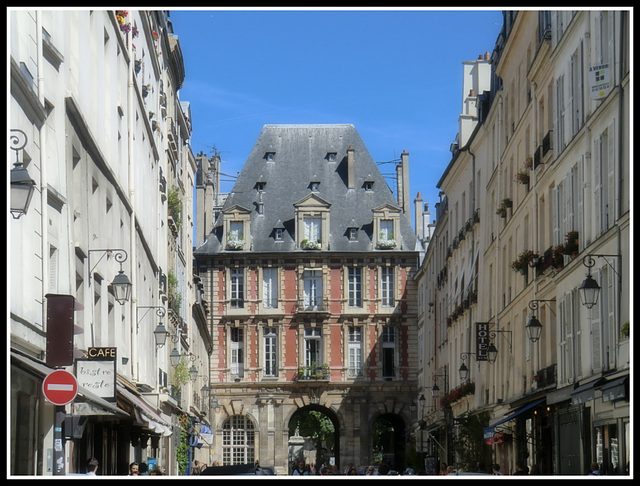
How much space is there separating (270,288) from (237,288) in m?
1.92

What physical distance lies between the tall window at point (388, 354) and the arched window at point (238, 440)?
8.31 metres

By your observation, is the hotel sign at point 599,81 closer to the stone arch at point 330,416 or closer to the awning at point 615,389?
the awning at point 615,389

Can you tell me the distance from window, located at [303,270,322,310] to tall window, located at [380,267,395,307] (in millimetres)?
3628

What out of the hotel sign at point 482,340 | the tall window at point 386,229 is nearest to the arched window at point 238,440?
the tall window at point 386,229

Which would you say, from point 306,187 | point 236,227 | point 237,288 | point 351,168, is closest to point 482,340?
point 237,288

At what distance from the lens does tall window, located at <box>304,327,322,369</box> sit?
227 ft

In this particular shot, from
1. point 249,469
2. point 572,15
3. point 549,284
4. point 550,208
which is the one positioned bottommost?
point 249,469

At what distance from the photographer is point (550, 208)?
93.7 ft

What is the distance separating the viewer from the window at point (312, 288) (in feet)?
230

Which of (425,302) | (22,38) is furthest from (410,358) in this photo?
(22,38)

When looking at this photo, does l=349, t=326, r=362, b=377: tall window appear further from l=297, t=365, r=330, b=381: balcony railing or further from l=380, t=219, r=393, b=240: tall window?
l=380, t=219, r=393, b=240: tall window

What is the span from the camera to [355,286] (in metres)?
Answer: 70.2

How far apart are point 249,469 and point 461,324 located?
20.7 meters
